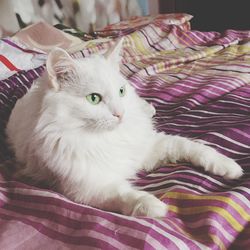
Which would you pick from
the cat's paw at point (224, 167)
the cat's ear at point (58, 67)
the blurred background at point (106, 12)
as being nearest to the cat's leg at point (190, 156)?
the cat's paw at point (224, 167)

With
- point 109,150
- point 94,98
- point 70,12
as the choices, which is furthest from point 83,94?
point 70,12

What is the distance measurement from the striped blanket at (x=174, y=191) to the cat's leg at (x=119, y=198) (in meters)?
0.04

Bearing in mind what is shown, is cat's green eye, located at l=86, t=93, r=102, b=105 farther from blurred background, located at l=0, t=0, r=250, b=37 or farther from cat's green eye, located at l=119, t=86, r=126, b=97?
blurred background, located at l=0, t=0, r=250, b=37

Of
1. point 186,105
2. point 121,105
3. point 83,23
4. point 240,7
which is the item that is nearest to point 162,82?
point 186,105

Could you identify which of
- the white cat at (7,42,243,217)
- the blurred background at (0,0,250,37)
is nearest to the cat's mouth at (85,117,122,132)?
the white cat at (7,42,243,217)

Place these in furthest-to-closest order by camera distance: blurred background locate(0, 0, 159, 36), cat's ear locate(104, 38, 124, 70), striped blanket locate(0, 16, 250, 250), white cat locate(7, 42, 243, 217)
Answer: blurred background locate(0, 0, 159, 36)
cat's ear locate(104, 38, 124, 70)
white cat locate(7, 42, 243, 217)
striped blanket locate(0, 16, 250, 250)

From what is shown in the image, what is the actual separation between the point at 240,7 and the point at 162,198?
2.70 meters

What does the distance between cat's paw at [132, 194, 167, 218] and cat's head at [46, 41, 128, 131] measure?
20cm

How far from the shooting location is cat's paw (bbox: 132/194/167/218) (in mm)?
751

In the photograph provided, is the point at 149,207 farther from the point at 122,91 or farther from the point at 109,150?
the point at 122,91

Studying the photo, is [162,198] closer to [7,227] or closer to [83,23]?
[7,227]

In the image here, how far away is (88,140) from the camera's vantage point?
0.91 meters

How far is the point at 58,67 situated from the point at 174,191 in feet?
1.28

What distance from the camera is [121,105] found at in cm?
90
